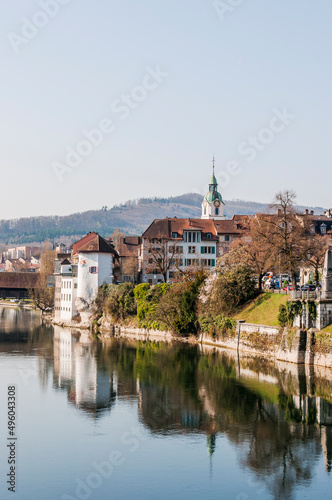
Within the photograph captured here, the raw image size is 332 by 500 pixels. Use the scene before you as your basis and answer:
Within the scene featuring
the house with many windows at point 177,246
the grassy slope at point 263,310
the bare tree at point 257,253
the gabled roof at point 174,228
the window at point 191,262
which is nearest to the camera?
the grassy slope at point 263,310

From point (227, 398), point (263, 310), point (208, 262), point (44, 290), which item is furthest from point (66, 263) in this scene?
point (227, 398)

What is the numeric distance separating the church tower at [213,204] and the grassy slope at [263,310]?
7857 centimetres

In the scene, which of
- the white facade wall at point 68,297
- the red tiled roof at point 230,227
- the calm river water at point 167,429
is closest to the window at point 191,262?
the red tiled roof at point 230,227

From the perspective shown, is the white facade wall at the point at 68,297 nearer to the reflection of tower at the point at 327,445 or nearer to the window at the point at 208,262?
the window at the point at 208,262

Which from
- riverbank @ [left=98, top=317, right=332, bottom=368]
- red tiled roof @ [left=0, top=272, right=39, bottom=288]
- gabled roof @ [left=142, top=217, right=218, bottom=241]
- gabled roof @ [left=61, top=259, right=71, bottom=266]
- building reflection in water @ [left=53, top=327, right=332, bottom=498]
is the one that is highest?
gabled roof @ [left=142, top=217, right=218, bottom=241]

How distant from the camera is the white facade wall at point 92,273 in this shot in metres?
91.8

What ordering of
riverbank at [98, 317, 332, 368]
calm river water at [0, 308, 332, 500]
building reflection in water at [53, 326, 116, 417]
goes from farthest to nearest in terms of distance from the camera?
1. riverbank at [98, 317, 332, 368]
2. building reflection in water at [53, 326, 116, 417]
3. calm river water at [0, 308, 332, 500]

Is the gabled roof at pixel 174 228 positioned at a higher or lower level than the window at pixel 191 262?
higher

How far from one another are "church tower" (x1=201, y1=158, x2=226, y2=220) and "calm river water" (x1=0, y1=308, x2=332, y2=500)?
8725cm

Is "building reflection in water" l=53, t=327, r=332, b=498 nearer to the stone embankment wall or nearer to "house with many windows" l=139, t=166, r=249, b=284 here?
the stone embankment wall

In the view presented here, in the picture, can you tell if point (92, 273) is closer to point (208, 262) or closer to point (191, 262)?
point (191, 262)

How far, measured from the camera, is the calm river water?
2654 cm

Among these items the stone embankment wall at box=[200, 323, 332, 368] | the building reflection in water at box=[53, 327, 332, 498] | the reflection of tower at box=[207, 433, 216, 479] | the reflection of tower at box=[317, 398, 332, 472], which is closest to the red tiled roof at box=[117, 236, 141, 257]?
the building reflection in water at box=[53, 327, 332, 498]

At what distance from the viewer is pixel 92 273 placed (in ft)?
302
